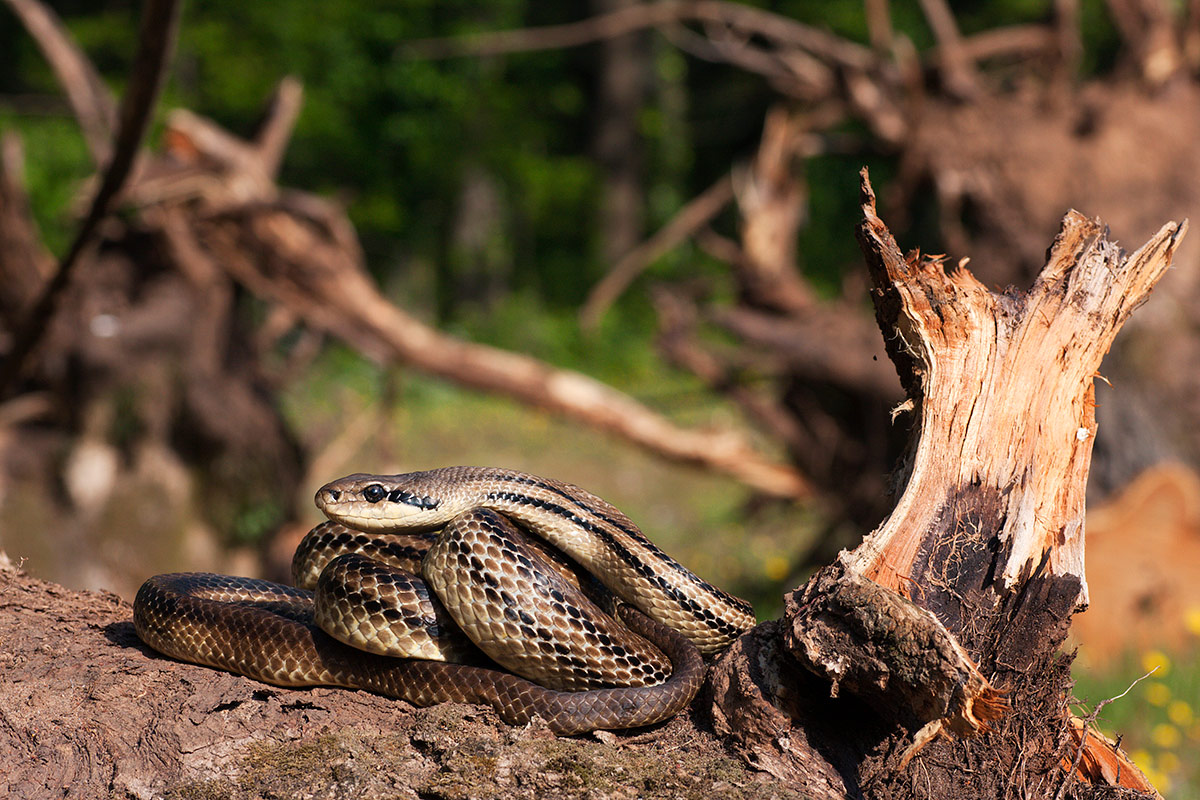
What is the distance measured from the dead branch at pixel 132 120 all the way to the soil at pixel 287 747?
3.10 meters

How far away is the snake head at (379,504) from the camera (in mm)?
3295

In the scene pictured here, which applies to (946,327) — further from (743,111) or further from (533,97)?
Answer: (743,111)

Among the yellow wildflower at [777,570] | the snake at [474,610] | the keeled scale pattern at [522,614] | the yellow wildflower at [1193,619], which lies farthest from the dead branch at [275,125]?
the yellow wildflower at [1193,619]

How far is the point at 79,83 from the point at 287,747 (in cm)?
793

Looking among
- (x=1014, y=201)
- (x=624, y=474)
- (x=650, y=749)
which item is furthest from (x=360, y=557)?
(x=624, y=474)

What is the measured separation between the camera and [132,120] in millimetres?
5402

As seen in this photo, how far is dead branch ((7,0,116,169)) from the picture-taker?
8602mm

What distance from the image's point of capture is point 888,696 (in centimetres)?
263

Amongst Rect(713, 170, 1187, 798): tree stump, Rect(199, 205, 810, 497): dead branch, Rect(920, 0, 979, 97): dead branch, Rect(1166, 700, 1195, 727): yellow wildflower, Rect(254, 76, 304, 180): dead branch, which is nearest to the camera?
Rect(713, 170, 1187, 798): tree stump

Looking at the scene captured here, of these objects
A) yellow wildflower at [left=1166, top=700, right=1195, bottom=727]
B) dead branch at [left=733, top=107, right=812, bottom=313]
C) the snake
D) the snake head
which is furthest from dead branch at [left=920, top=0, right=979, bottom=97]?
the snake head

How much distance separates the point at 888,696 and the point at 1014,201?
23.0ft

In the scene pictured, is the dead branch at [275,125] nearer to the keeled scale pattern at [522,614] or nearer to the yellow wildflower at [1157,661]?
the keeled scale pattern at [522,614]

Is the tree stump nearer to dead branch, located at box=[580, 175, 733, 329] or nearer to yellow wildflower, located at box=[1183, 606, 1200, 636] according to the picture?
yellow wildflower, located at box=[1183, 606, 1200, 636]

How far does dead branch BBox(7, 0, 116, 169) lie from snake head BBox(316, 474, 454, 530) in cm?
662
